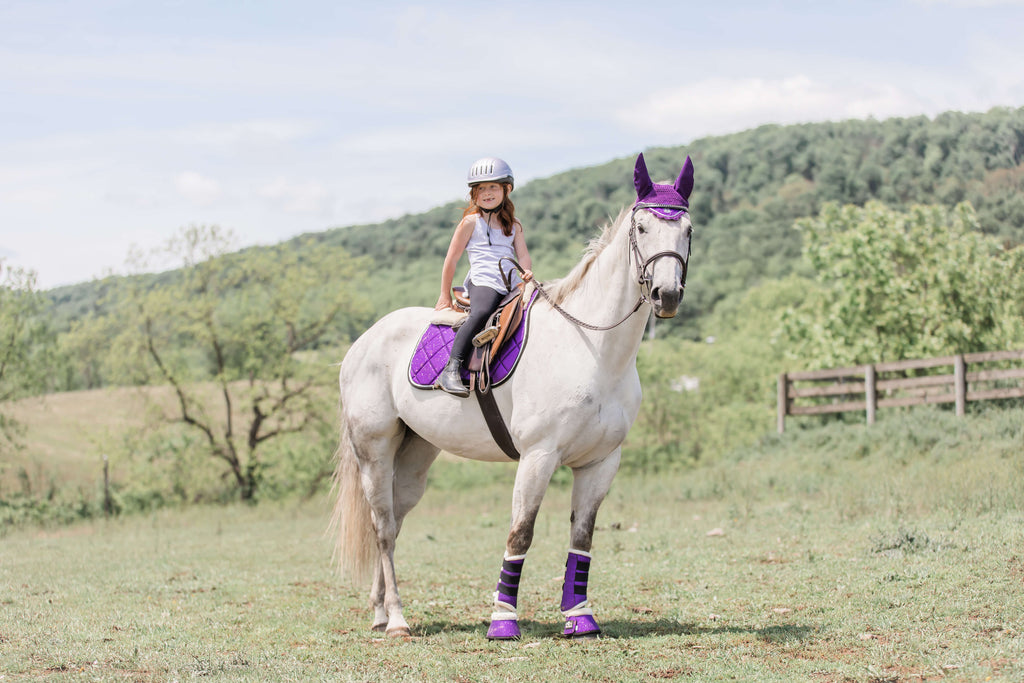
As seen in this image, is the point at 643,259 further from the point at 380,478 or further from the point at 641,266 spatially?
the point at 380,478

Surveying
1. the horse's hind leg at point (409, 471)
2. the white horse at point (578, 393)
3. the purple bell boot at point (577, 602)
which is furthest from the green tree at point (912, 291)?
the purple bell boot at point (577, 602)

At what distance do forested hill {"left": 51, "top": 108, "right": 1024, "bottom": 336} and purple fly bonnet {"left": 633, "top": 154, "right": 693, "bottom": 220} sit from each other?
79.1 feet

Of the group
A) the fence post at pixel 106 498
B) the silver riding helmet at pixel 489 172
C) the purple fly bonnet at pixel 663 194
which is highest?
the silver riding helmet at pixel 489 172

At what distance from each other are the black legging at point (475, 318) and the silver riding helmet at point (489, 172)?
81 centimetres

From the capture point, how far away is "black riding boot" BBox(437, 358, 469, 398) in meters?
6.60

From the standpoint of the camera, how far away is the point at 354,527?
779cm

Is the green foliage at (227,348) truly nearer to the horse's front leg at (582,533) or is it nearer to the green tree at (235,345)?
the green tree at (235,345)

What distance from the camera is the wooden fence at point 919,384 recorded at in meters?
19.0

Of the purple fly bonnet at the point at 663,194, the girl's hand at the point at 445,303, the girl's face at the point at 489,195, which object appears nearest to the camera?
the purple fly bonnet at the point at 663,194

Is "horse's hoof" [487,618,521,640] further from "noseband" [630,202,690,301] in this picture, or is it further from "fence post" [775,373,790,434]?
"fence post" [775,373,790,434]

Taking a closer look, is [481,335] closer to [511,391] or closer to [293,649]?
[511,391]

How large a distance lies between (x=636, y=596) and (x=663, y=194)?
3.89m

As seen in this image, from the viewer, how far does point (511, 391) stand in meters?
6.48

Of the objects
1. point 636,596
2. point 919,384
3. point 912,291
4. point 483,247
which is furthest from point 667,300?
point 912,291
